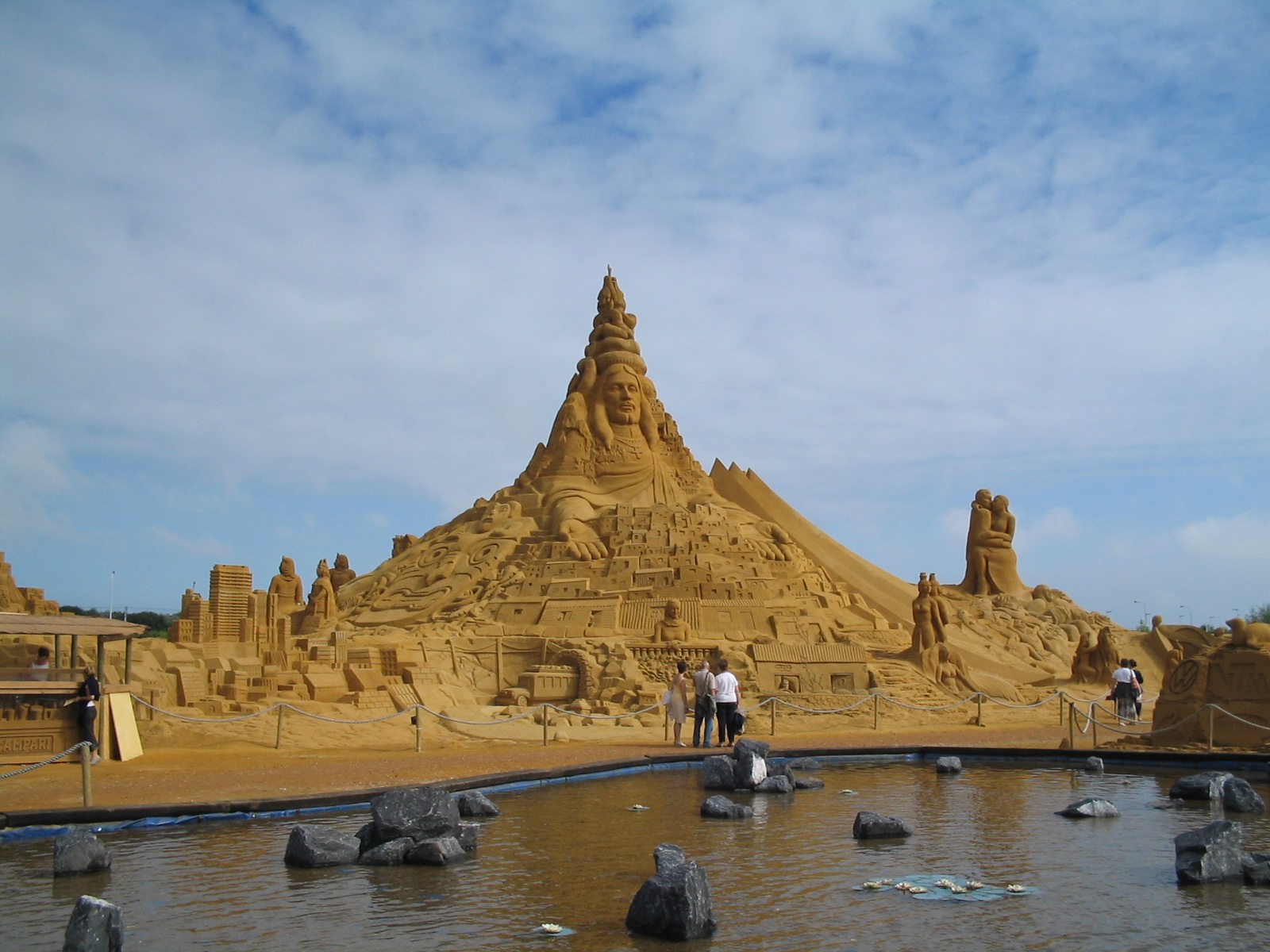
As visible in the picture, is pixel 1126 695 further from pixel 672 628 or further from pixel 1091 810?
pixel 672 628

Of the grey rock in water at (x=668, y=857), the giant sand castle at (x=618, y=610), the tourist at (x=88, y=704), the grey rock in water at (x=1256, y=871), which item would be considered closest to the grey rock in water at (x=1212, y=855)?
the grey rock in water at (x=1256, y=871)

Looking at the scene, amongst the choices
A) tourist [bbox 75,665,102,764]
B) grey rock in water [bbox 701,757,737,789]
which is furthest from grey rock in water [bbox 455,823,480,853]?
tourist [bbox 75,665,102,764]

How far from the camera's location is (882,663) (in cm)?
2500

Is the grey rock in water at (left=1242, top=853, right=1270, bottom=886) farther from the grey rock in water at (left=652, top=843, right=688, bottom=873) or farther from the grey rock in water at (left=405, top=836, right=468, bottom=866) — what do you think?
the grey rock in water at (left=405, top=836, right=468, bottom=866)

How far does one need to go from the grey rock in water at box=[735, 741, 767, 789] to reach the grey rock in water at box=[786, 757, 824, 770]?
196cm

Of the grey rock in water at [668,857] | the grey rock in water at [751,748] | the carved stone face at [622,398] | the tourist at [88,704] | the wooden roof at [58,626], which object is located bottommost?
the grey rock in water at [668,857]

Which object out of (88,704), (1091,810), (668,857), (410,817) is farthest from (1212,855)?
(88,704)

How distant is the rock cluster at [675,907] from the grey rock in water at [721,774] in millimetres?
5362

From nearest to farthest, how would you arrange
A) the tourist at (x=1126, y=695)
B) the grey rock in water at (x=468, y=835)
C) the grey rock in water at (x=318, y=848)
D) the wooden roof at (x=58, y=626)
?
the grey rock in water at (x=318, y=848)
the grey rock in water at (x=468, y=835)
the wooden roof at (x=58, y=626)
the tourist at (x=1126, y=695)

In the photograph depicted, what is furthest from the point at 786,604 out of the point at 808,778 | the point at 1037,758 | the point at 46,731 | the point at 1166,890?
the point at 1166,890

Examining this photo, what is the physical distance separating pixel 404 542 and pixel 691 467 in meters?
9.79

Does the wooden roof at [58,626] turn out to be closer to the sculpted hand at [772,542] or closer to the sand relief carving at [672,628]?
the sand relief carving at [672,628]

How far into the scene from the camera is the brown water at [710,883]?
5.99m

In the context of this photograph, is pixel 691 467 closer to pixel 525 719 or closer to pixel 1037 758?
pixel 525 719
